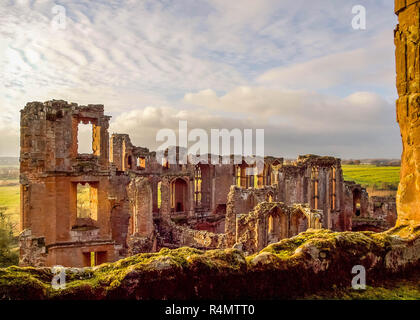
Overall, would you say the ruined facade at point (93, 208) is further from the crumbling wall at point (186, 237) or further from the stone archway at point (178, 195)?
the stone archway at point (178, 195)

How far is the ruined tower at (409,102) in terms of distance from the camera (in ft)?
18.7

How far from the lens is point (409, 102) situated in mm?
5848

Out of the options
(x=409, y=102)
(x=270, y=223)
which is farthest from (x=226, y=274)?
(x=270, y=223)

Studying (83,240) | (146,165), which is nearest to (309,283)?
(83,240)

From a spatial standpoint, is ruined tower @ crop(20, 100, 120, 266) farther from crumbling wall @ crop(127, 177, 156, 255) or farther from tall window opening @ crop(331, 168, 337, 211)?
tall window opening @ crop(331, 168, 337, 211)

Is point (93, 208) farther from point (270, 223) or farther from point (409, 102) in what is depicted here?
point (409, 102)

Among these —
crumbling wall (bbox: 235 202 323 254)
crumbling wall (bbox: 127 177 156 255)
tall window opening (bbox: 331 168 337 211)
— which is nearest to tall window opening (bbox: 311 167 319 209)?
tall window opening (bbox: 331 168 337 211)

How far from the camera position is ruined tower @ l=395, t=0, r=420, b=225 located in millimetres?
5703

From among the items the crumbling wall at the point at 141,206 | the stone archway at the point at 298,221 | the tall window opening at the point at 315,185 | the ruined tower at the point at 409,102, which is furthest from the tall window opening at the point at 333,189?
the ruined tower at the point at 409,102

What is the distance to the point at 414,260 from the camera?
5160mm

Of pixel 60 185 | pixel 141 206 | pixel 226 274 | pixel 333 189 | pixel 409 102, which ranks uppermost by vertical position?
pixel 409 102

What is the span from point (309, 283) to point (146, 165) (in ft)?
92.3
